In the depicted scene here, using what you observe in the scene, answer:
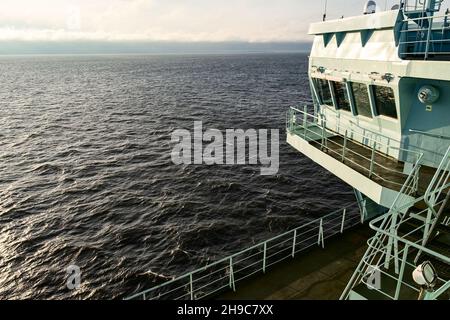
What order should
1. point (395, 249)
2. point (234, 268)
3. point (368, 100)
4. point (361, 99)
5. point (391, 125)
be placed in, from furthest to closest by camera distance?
1. point (234, 268)
2. point (361, 99)
3. point (368, 100)
4. point (391, 125)
5. point (395, 249)

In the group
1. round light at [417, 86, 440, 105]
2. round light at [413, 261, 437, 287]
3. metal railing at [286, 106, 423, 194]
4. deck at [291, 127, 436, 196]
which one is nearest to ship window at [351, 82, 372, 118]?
metal railing at [286, 106, 423, 194]

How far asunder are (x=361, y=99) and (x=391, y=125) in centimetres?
194

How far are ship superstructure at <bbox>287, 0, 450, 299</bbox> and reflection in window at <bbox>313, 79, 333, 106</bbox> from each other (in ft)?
0.51

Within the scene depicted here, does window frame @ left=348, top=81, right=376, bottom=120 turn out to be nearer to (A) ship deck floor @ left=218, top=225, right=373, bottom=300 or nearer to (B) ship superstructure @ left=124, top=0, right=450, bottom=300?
(B) ship superstructure @ left=124, top=0, right=450, bottom=300

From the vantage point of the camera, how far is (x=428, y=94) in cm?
1165

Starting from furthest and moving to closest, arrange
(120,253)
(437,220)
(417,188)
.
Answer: (120,253), (417,188), (437,220)

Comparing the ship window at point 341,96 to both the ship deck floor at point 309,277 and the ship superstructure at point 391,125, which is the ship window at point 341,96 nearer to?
the ship superstructure at point 391,125

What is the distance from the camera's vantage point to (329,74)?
16.5 metres

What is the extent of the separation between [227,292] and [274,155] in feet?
88.2

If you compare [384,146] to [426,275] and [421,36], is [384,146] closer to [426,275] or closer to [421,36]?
[421,36]

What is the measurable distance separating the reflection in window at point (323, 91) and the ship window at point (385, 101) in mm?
3585

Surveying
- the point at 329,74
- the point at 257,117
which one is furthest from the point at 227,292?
the point at 257,117

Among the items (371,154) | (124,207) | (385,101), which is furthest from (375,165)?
(124,207)

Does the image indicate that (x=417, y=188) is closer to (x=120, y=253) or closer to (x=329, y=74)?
(x=329, y=74)
